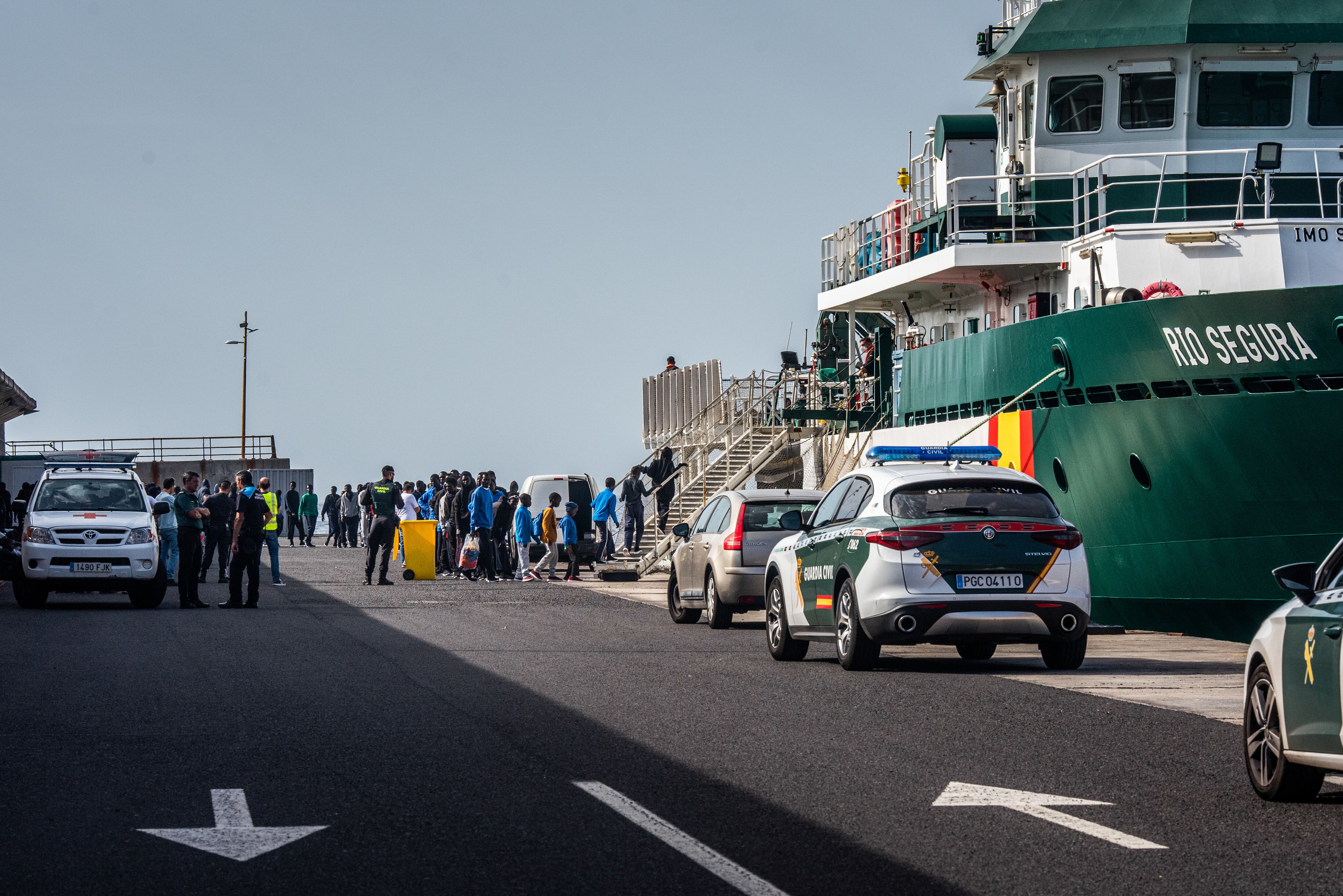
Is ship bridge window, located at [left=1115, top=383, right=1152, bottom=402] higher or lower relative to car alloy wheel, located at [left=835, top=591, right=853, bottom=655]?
higher

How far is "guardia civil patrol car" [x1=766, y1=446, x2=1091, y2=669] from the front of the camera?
1355 cm

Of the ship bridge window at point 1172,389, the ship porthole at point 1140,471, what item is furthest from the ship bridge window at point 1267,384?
the ship porthole at point 1140,471

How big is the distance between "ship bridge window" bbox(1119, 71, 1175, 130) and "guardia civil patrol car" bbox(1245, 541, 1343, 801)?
47.7 ft

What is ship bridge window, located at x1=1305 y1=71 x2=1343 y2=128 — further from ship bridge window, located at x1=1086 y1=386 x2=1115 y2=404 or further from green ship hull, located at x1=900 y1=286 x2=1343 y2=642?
ship bridge window, located at x1=1086 y1=386 x2=1115 y2=404

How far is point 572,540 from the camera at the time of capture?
32.6 meters

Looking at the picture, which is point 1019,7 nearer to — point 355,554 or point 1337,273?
point 1337,273

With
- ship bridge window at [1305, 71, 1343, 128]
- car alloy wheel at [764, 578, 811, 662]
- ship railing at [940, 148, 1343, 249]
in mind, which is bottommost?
car alloy wheel at [764, 578, 811, 662]

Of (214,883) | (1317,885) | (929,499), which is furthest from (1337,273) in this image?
(214,883)

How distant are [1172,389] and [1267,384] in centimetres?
115

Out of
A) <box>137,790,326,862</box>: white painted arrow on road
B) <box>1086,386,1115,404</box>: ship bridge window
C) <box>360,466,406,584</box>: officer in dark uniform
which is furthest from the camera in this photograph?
<box>360,466,406,584</box>: officer in dark uniform

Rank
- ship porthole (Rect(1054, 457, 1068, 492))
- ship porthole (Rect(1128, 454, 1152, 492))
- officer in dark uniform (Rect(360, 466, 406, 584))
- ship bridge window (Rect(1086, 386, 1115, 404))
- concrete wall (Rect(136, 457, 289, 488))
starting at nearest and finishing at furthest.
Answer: ship porthole (Rect(1128, 454, 1152, 492)) < ship bridge window (Rect(1086, 386, 1115, 404)) < ship porthole (Rect(1054, 457, 1068, 492)) < officer in dark uniform (Rect(360, 466, 406, 584)) < concrete wall (Rect(136, 457, 289, 488))

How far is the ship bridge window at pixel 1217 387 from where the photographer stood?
53.4 ft

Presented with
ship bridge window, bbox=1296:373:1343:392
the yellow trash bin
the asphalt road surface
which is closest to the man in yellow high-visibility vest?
the yellow trash bin

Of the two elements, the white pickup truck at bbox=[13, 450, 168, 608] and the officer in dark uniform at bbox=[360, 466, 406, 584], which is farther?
the officer in dark uniform at bbox=[360, 466, 406, 584]
